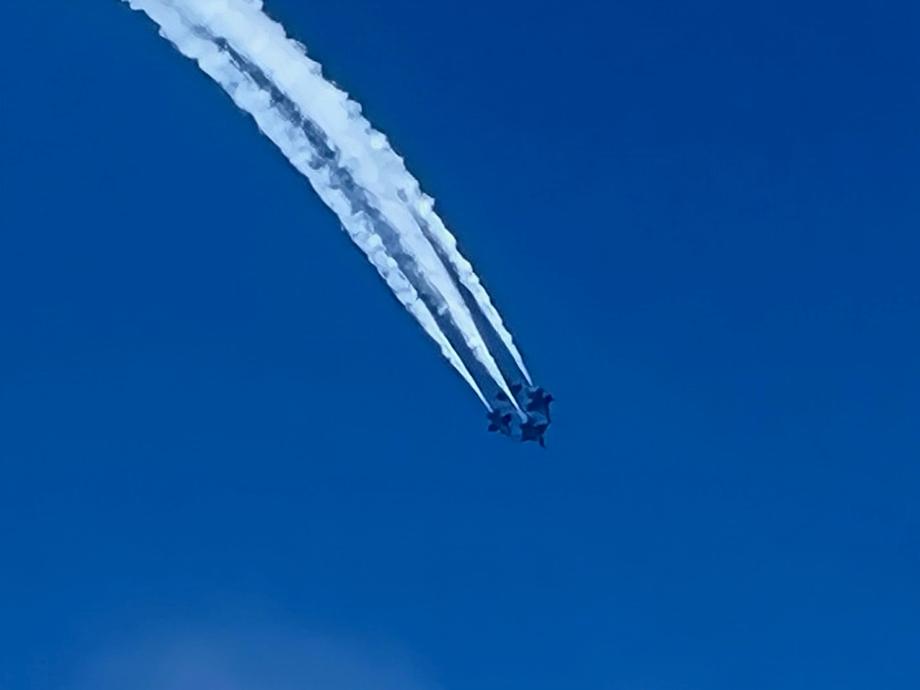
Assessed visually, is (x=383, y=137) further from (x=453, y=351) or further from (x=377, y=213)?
(x=453, y=351)

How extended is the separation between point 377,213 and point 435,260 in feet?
5.34

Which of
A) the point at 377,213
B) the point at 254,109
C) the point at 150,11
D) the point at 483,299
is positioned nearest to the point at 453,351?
the point at 483,299

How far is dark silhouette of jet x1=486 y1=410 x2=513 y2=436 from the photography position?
103 ft

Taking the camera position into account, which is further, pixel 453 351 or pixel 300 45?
pixel 453 351

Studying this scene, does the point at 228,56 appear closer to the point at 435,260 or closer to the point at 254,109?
the point at 254,109

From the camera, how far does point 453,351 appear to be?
98.5 feet

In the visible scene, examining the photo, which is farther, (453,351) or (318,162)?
(453,351)

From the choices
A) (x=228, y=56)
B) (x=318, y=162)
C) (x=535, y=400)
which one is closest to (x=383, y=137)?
(x=318, y=162)

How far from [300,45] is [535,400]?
9.85 m

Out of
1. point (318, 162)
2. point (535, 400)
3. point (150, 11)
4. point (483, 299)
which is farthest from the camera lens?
point (535, 400)

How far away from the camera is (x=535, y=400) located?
3184cm

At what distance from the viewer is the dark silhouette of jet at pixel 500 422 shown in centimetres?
3150

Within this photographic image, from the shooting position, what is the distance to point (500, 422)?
31641 millimetres

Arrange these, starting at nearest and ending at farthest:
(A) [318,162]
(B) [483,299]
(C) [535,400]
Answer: (A) [318,162]
(B) [483,299]
(C) [535,400]
